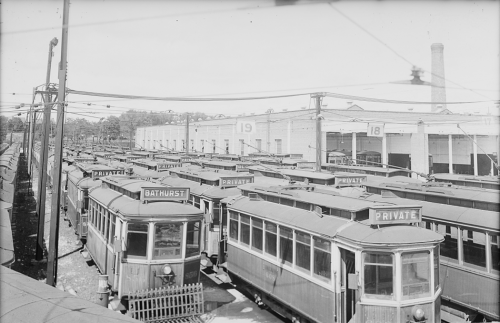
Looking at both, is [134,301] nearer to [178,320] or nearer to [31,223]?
[178,320]

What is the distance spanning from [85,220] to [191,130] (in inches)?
1596

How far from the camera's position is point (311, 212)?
28.9 feet

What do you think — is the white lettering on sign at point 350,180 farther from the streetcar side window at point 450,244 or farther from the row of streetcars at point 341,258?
the streetcar side window at point 450,244

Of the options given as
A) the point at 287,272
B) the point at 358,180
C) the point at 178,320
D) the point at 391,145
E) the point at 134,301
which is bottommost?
the point at 178,320

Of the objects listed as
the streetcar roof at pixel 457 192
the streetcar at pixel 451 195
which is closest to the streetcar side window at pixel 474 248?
the streetcar at pixel 451 195

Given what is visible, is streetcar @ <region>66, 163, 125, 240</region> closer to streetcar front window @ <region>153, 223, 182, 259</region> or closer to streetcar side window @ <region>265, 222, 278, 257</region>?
streetcar front window @ <region>153, 223, 182, 259</region>

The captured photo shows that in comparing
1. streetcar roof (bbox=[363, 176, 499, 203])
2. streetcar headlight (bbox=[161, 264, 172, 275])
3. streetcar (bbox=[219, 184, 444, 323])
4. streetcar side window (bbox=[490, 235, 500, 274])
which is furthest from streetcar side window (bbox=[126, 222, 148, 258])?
streetcar side window (bbox=[490, 235, 500, 274])

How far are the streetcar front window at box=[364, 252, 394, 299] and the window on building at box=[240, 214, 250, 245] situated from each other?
4.28 meters

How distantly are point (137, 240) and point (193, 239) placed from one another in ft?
4.50

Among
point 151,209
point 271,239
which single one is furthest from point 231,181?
point 151,209

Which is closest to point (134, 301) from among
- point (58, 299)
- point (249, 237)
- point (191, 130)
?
point (249, 237)

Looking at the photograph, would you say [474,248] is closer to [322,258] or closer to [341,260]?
[341,260]

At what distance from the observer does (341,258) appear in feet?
24.0

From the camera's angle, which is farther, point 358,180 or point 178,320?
point 358,180
